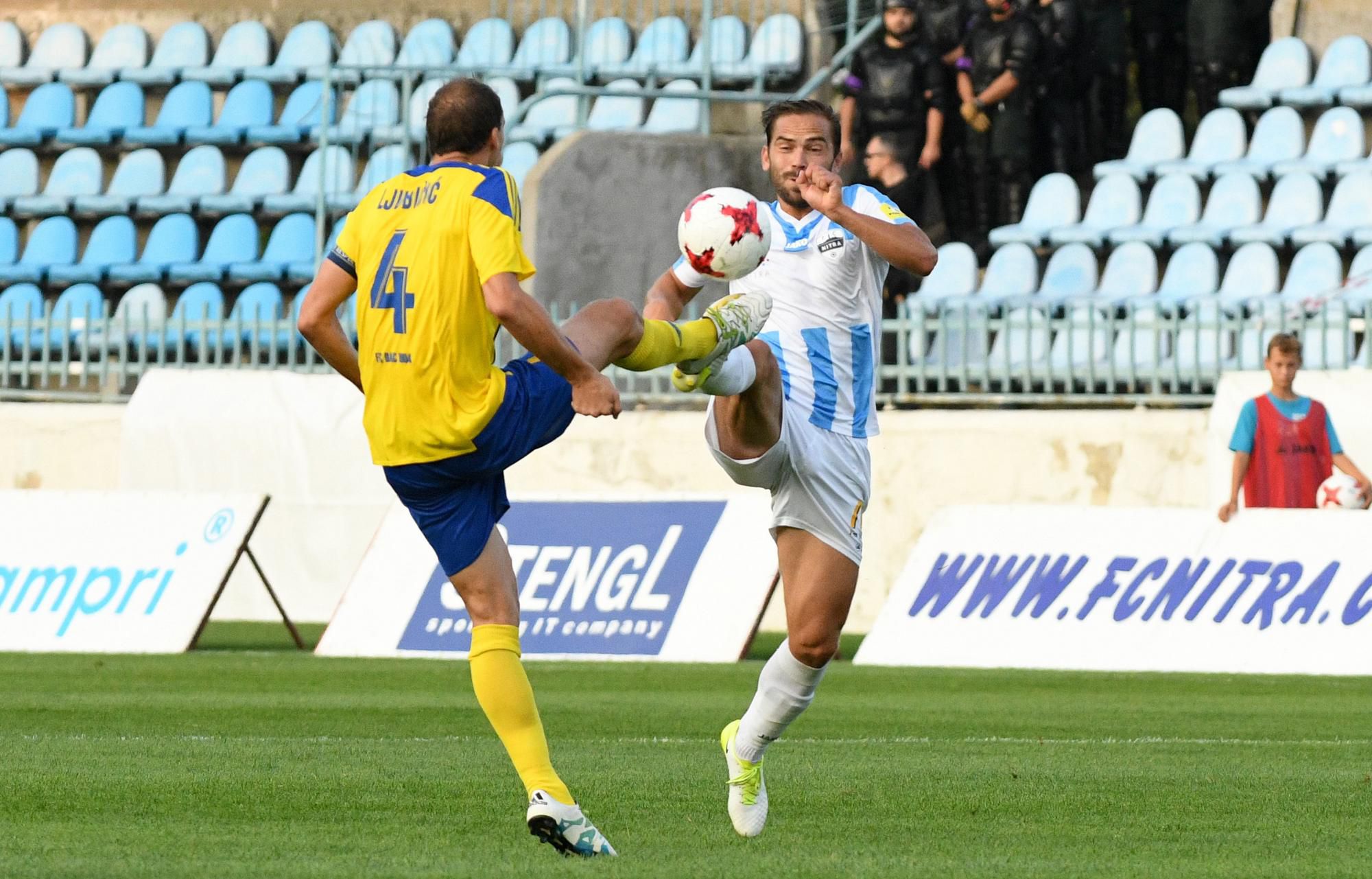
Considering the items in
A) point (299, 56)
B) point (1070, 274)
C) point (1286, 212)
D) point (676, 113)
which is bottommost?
point (1070, 274)

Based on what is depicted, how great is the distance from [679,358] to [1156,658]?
296 inches

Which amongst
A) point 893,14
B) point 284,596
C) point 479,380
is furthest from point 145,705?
point 893,14

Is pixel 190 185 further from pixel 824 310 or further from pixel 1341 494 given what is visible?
pixel 824 310

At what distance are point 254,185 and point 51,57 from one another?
381 centimetres

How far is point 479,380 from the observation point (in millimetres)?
5832

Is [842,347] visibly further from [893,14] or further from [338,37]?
[338,37]

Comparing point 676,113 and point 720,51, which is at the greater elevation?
point 720,51

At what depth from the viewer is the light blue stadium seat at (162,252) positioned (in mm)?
22641

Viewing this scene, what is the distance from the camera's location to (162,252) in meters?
22.9

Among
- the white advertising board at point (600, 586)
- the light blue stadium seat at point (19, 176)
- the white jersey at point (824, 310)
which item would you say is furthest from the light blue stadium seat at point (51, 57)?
the white jersey at point (824, 310)

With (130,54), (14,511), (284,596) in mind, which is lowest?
(284,596)

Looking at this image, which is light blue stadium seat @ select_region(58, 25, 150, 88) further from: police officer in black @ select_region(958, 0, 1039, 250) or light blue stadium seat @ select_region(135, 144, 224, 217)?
police officer in black @ select_region(958, 0, 1039, 250)

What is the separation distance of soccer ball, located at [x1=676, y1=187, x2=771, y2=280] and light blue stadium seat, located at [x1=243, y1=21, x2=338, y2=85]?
18.0 m

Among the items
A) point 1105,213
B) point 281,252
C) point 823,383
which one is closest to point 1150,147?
point 1105,213
